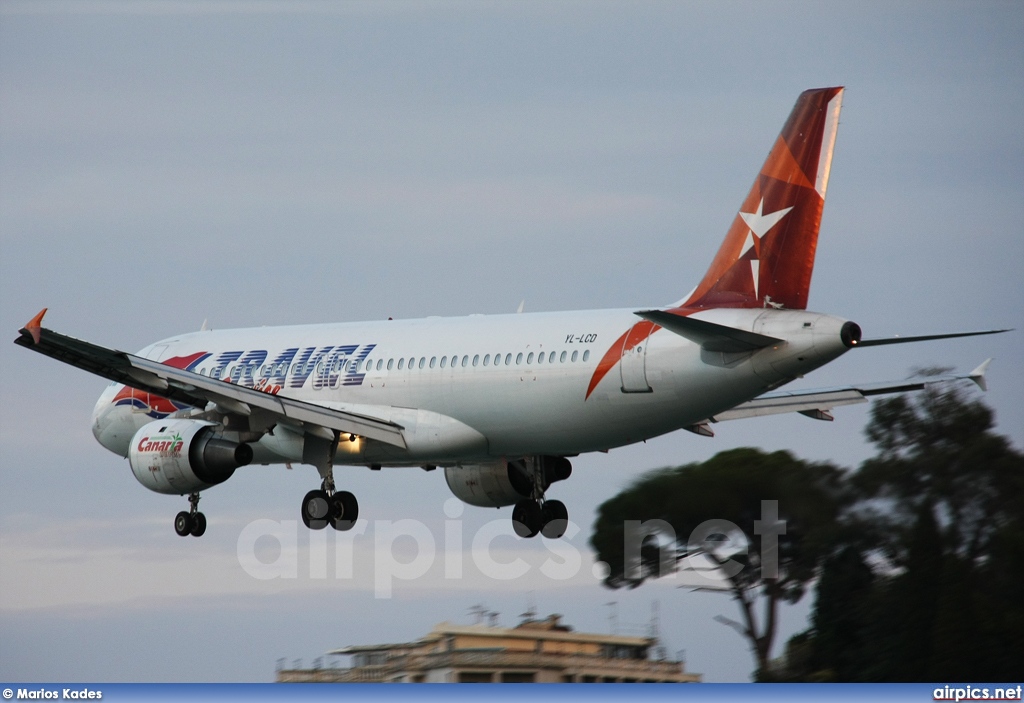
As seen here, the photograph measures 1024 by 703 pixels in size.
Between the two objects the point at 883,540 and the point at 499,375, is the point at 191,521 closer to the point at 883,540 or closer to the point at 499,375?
the point at 499,375

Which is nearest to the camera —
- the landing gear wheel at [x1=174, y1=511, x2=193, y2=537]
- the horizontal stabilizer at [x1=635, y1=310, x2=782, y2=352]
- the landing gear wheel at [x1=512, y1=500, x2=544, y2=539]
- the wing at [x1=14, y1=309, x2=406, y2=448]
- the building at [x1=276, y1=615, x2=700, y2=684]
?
the horizontal stabilizer at [x1=635, y1=310, x2=782, y2=352]

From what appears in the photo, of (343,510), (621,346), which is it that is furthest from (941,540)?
(343,510)

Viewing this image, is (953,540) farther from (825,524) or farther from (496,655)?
(496,655)

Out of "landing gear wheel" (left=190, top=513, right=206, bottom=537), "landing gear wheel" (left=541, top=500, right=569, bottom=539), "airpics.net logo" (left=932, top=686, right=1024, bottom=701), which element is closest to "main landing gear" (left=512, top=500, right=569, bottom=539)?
"landing gear wheel" (left=541, top=500, right=569, bottom=539)

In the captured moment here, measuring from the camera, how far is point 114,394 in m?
51.3

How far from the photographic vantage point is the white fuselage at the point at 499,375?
39.1 m

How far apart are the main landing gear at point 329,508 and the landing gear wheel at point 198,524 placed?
4492 mm

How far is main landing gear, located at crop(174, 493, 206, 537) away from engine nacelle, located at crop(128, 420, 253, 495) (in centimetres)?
255

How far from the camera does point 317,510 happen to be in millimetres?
45438

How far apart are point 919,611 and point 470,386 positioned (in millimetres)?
15329

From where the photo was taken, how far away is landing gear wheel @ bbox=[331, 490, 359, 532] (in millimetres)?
45531

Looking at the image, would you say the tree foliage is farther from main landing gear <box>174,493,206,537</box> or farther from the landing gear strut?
main landing gear <box>174,493,206,537</box>

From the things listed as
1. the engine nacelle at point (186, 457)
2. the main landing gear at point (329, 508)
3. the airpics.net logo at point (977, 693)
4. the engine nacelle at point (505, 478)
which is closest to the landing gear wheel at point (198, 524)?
the engine nacelle at point (186, 457)

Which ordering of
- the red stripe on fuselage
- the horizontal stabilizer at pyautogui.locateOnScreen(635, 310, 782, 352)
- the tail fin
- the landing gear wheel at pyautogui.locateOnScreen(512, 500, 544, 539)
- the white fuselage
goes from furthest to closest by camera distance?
the landing gear wheel at pyautogui.locateOnScreen(512, 500, 544, 539) < the red stripe on fuselage < the white fuselage < the tail fin < the horizontal stabilizer at pyautogui.locateOnScreen(635, 310, 782, 352)
